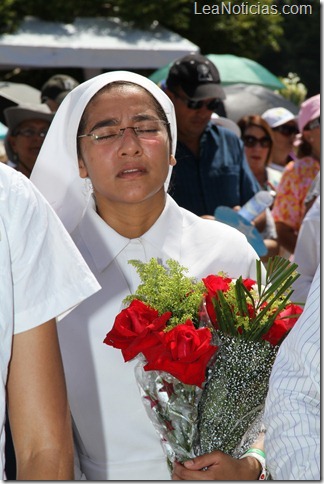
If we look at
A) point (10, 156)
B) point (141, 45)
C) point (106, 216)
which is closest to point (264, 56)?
point (141, 45)

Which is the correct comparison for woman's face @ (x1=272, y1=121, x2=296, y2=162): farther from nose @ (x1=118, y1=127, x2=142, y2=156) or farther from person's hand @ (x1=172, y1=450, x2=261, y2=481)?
person's hand @ (x1=172, y1=450, x2=261, y2=481)

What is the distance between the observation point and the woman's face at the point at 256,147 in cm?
734

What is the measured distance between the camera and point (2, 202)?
6.94 ft

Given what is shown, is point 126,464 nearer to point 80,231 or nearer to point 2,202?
point 80,231

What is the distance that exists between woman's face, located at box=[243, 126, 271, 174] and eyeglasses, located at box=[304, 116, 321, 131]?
36.0 inches

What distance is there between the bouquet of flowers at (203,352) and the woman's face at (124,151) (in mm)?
495

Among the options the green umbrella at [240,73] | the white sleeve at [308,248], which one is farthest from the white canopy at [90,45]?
the white sleeve at [308,248]

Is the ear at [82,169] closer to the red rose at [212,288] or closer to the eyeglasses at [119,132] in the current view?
the eyeglasses at [119,132]

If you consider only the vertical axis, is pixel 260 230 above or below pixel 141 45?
above

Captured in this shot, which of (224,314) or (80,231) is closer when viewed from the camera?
(224,314)

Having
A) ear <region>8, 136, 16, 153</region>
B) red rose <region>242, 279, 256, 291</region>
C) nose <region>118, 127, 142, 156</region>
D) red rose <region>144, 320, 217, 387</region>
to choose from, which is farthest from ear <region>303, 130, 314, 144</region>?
red rose <region>144, 320, 217, 387</region>

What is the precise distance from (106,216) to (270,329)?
2.76 feet

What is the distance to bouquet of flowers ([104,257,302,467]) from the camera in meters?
2.51

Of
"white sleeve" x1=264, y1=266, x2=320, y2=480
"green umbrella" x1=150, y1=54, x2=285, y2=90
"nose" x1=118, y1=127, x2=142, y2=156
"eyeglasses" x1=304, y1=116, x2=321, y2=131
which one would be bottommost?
"green umbrella" x1=150, y1=54, x2=285, y2=90
